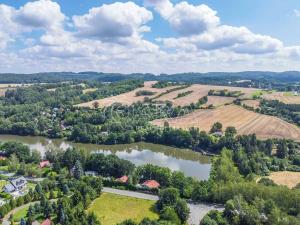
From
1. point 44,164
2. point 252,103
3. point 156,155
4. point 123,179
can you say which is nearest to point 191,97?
point 252,103

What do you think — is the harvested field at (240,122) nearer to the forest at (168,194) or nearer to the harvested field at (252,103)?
the harvested field at (252,103)

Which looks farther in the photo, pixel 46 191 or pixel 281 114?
pixel 281 114

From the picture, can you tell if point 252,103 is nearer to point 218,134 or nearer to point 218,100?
point 218,100

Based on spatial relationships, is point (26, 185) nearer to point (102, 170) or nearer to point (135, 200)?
point (102, 170)

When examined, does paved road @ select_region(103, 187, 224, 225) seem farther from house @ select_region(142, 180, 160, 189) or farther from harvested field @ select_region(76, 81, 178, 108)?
harvested field @ select_region(76, 81, 178, 108)

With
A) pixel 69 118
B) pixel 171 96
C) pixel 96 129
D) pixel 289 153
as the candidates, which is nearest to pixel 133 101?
pixel 171 96

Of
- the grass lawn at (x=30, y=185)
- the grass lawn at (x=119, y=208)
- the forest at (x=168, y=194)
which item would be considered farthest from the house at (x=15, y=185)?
the grass lawn at (x=119, y=208)
